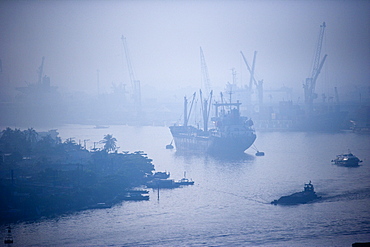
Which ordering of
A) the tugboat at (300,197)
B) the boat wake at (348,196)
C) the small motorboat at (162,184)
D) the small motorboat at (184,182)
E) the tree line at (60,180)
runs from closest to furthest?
the tree line at (60,180) < the tugboat at (300,197) < the boat wake at (348,196) < the small motorboat at (162,184) < the small motorboat at (184,182)

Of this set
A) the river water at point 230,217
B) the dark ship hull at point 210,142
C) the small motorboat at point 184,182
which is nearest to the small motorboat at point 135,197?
the river water at point 230,217

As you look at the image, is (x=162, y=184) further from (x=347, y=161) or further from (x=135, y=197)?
(x=347, y=161)

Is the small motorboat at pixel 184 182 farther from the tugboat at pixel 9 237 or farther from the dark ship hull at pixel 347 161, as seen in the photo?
the dark ship hull at pixel 347 161

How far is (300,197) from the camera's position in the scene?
959 cm

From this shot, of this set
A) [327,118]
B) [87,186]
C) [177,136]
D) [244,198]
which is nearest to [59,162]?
[87,186]

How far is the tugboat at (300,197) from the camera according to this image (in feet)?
31.0

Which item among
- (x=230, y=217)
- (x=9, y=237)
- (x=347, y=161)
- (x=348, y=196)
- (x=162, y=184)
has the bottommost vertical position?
(x=9, y=237)

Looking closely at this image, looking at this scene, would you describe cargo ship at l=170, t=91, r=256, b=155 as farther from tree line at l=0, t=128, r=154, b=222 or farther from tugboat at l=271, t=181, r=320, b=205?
tugboat at l=271, t=181, r=320, b=205

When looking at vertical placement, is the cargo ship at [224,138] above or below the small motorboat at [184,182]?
above

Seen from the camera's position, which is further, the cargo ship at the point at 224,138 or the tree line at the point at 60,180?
the cargo ship at the point at 224,138

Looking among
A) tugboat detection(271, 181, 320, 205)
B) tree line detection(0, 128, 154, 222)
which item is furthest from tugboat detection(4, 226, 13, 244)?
tugboat detection(271, 181, 320, 205)

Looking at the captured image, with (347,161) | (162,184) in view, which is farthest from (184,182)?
(347,161)

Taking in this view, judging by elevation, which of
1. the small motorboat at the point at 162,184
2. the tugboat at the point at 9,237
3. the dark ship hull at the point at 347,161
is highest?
the dark ship hull at the point at 347,161

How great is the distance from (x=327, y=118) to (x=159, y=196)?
2199 cm
